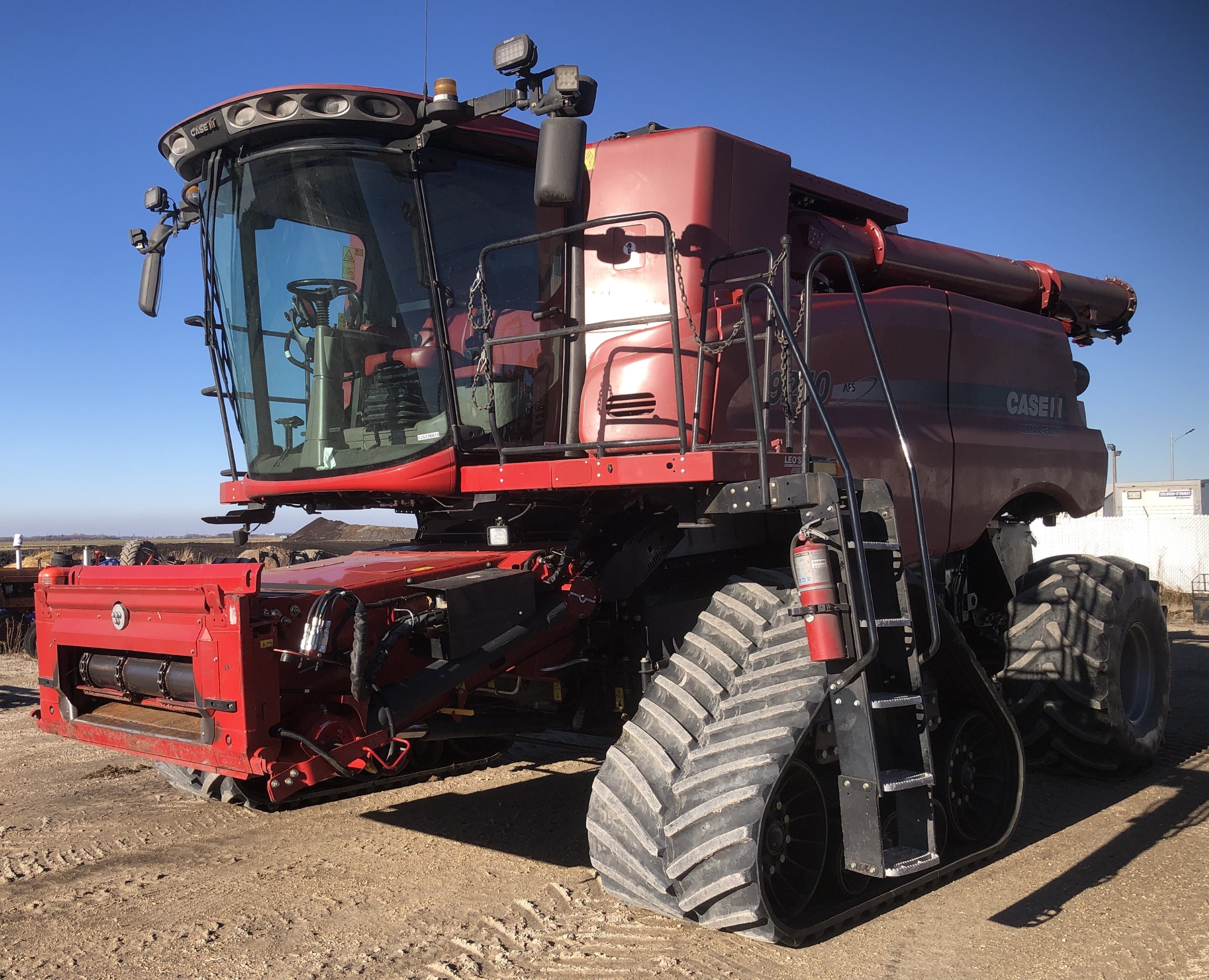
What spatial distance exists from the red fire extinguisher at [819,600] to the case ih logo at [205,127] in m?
3.70

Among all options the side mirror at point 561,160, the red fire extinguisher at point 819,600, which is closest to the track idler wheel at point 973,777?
the red fire extinguisher at point 819,600

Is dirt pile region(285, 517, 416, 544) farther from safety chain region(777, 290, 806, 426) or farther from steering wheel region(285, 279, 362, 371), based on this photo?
safety chain region(777, 290, 806, 426)

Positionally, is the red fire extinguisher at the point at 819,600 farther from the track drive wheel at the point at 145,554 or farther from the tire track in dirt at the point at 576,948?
the track drive wheel at the point at 145,554

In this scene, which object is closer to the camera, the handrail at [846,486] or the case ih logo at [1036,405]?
the handrail at [846,486]

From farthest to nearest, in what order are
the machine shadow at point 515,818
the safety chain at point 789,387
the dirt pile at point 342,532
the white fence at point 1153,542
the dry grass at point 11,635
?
the white fence at point 1153,542
the dry grass at point 11,635
the dirt pile at point 342,532
the machine shadow at point 515,818
the safety chain at point 789,387

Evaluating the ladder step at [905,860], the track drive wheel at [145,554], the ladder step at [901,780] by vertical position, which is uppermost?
the track drive wheel at [145,554]

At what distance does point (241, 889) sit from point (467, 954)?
1.36 meters

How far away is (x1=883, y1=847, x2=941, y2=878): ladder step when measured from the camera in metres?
3.74

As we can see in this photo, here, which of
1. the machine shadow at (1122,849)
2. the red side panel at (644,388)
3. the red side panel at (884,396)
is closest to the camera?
the machine shadow at (1122,849)

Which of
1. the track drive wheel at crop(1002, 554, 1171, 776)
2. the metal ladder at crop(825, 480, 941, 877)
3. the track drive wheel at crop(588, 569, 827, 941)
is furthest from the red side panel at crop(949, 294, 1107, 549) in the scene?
the track drive wheel at crop(588, 569, 827, 941)

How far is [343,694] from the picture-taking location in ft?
13.8

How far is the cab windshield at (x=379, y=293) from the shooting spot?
16.8 ft

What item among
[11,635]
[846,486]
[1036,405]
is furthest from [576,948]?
[11,635]

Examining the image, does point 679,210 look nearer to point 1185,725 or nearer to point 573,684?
point 573,684
